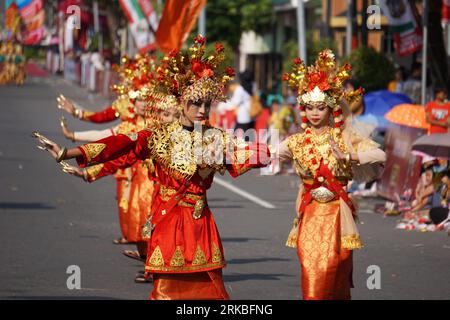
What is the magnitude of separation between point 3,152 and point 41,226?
11584 millimetres

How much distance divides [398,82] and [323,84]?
15.4 m

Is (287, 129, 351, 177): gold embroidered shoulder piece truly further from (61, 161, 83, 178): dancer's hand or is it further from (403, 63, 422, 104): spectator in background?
(403, 63, 422, 104): spectator in background

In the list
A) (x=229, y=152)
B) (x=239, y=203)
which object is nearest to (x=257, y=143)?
(x=229, y=152)

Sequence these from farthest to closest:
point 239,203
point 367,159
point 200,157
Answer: point 239,203 < point 367,159 < point 200,157

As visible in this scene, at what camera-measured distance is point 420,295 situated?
1165 centimetres

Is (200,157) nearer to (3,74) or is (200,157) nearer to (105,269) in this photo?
(105,269)

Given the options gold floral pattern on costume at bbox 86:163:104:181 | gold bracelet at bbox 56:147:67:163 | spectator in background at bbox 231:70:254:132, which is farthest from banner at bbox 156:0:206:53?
gold bracelet at bbox 56:147:67:163

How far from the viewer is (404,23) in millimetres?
24375

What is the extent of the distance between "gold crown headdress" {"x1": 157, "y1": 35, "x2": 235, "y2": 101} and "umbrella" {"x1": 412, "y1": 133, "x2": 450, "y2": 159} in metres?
7.38

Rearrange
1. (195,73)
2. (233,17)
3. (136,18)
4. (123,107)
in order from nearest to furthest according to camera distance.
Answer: (195,73)
(123,107)
(136,18)
(233,17)

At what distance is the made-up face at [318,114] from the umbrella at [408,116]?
28.9 ft

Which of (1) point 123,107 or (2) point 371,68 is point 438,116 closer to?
(1) point 123,107

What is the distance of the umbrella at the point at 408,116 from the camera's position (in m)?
18.7

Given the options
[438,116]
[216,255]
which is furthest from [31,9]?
[216,255]
